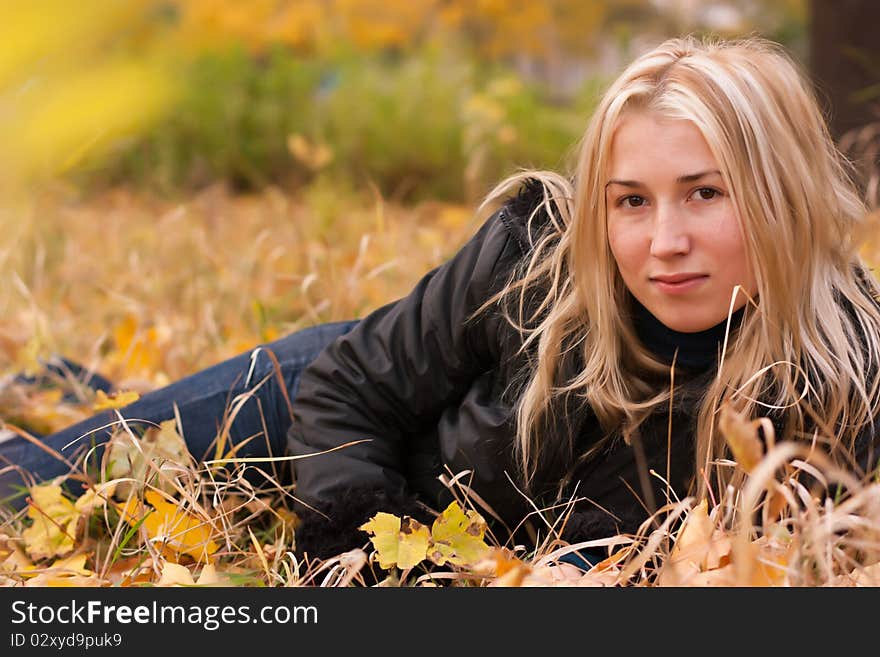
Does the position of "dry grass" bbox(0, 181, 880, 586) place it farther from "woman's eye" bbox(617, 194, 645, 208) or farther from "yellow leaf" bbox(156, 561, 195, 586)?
"woman's eye" bbox(617, 194, 645, 208)

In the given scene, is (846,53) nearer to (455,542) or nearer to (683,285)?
(683,285)

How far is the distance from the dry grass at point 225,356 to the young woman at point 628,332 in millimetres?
82

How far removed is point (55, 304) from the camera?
3.26 metres

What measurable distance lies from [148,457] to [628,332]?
0.84 m

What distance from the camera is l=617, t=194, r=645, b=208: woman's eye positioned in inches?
62.1

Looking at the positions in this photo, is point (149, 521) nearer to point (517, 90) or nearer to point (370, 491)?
point (370, 491)

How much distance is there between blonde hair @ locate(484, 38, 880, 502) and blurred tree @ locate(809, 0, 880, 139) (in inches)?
91.4

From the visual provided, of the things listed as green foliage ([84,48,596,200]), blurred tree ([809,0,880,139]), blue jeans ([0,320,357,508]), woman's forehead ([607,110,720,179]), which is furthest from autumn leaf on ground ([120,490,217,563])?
green foliage ([84,48,596,200])

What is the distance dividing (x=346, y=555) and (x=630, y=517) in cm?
47

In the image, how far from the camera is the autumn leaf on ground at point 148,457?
1800 mm

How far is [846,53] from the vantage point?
3879 millimetres

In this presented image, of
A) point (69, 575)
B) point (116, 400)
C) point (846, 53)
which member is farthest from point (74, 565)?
point (846, 53)

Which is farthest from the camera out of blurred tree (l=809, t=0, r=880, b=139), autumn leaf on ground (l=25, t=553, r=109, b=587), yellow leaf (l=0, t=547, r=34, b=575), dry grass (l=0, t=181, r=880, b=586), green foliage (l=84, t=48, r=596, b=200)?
green foliage (l=84, t=48, r=596, b=200)
